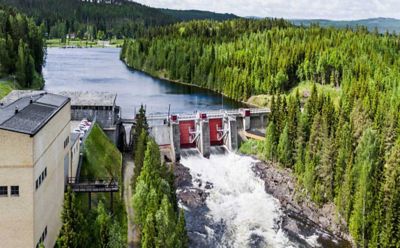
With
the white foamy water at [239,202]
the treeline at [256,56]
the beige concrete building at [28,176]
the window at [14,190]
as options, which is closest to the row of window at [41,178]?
the beige concrete building at [28,176]

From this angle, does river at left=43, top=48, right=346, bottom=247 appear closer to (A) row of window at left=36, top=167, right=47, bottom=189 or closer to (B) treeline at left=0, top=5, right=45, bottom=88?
(B) treeline at left=0, top=5, right=45, bottom=88

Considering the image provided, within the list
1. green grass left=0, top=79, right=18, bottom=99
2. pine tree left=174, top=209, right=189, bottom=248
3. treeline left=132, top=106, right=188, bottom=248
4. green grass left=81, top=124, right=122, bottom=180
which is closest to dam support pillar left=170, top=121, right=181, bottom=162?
green grass left=81, top=124, right=122, bottom=180

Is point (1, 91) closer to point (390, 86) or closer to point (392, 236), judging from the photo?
point (392, 236)

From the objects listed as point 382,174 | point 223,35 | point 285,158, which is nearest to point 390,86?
point 285,158

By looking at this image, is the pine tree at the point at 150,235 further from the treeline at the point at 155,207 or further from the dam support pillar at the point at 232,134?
the dam support pillar at the point at 232,134

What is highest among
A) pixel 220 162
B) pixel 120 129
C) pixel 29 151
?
pixel 29 151
